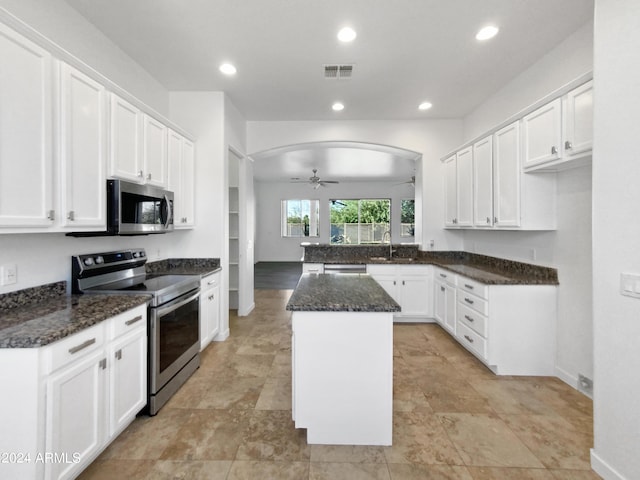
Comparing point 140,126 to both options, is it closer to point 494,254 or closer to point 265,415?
point 265,415

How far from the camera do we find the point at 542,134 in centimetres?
244

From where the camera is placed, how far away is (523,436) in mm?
1936

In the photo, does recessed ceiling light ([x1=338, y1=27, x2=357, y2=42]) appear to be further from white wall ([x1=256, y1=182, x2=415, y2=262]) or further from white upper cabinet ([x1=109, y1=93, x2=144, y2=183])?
white wall ([x1=256, y1=182, x2=415, y2=262])

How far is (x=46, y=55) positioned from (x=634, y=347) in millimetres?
3509

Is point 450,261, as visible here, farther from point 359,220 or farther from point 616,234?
point 359,220

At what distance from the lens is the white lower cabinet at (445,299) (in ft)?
11.5

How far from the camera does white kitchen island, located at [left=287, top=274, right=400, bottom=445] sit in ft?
5.84

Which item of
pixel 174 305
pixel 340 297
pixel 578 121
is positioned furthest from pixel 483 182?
pixel 174 305

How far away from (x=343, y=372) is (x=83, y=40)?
3.22 meters

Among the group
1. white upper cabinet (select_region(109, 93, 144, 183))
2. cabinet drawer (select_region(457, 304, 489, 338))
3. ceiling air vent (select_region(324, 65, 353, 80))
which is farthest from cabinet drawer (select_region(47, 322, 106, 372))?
cabinet drawer (select_region(457, 304, 489, 338))

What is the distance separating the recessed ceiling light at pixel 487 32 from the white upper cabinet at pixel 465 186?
1.28 meters

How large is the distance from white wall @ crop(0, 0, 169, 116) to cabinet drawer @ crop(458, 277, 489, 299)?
3967mm

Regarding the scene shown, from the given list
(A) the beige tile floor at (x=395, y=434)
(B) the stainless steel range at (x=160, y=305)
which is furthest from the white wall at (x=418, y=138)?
(B) the stainless steel range at (x=160, y=305)

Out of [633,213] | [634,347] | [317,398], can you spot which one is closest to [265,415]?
[317,398]
